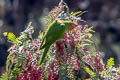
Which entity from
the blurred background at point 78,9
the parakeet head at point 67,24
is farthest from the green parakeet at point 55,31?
the blurred background at point 78,9

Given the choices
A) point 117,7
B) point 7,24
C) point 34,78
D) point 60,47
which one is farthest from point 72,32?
point 117,7

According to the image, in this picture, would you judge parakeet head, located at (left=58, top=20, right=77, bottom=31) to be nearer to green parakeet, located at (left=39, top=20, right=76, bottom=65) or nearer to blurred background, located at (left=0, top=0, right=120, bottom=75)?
green parakeet, located at (left=39, top=20, right=76, bottom=65)

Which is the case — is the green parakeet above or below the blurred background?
below

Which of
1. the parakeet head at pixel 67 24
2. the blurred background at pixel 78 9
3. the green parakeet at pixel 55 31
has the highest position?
the blurred background at pixel 78 9

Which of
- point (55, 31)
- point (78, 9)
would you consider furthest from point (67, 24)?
point (78, 9)

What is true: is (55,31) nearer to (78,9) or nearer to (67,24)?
(67,24)

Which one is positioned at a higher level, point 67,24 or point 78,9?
point 78,9

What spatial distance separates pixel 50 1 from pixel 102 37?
1685 mm

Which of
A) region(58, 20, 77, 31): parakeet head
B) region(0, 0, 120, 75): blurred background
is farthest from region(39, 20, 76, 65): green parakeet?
region(0, 0, 120, 75): blurred background

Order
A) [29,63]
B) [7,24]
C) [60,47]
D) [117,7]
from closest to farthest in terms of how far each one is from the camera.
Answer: [60,47]
[29,63]
[7,24]
[117,7]

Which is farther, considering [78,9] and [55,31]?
[78,9]

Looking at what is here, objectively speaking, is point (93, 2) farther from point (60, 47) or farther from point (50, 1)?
point (60, 47)

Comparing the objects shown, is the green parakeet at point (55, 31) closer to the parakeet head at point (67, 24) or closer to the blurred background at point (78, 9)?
the parakeet head at point (67, 24)

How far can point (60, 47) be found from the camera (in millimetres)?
1464
